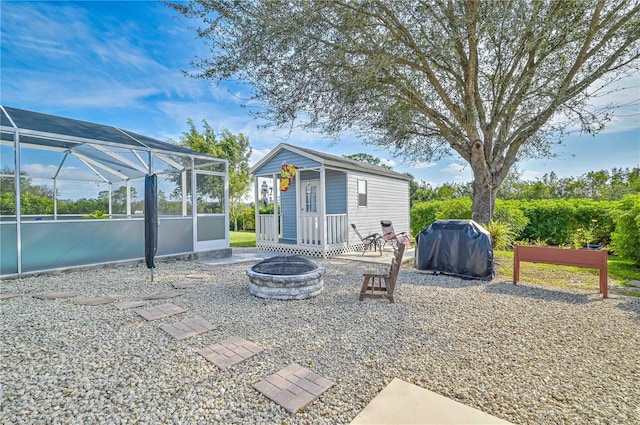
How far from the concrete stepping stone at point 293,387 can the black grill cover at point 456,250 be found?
488cm

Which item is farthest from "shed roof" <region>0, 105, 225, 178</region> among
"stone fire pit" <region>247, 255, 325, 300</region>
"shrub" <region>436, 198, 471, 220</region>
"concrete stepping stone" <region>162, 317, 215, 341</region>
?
"shrub" <region>436, 198, 471, 220</region>

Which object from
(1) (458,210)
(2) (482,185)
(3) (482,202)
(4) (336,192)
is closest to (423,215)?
(1) (458,210)

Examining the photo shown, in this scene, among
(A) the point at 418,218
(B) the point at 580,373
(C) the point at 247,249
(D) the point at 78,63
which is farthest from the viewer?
(A) the point at 418,218

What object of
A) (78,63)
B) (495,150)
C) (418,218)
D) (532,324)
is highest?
(78,63)

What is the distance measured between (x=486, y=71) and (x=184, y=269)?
942cm

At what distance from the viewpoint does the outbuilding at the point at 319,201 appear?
31.4 ft

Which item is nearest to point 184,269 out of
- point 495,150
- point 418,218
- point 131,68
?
point 131,68

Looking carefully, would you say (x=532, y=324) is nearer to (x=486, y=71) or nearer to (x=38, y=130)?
(x=486, y=71)

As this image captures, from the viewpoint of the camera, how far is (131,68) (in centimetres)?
1020

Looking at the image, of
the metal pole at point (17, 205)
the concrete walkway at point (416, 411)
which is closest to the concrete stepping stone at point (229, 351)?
the concrete walkway at point (416, 411)

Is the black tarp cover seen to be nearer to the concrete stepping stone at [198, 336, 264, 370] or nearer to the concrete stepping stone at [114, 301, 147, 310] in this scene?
the concrete stepping stone at [114, 301, 147, 310]

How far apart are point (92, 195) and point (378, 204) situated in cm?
1060

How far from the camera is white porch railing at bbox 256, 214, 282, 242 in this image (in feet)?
34.0

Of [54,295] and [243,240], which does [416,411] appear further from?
[243,240]
